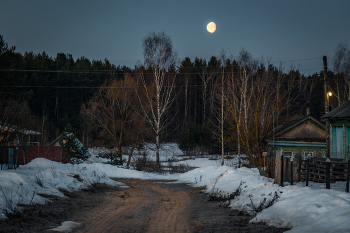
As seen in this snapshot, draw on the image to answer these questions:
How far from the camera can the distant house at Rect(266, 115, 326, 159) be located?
28.0 meters

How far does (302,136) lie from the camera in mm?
28453

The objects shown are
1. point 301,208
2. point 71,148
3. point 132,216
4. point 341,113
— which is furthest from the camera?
point 71,148

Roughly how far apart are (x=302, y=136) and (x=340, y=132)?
1008cm

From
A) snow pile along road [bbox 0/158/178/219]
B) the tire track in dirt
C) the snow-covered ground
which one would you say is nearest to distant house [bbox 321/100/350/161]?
the snow-covered ground

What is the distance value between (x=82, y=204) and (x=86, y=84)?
198ft

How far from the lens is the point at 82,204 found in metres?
10.7

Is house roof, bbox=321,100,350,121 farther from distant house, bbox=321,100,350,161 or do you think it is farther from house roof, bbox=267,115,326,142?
house roof, bbox=267,115,326,142

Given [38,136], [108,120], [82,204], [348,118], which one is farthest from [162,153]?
[82,204]

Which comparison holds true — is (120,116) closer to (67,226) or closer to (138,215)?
(138,215)

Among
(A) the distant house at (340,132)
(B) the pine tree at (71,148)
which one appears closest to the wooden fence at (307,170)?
(A) the distant house at (340,132)

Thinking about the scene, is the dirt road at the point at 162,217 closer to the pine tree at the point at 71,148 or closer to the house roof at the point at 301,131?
the pine tree at the point at 71,148

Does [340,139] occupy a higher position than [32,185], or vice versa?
[340,139]

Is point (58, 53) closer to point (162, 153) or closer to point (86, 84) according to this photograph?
point (86, 84)

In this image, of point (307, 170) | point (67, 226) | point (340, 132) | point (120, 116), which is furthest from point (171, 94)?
point (67, 226)
